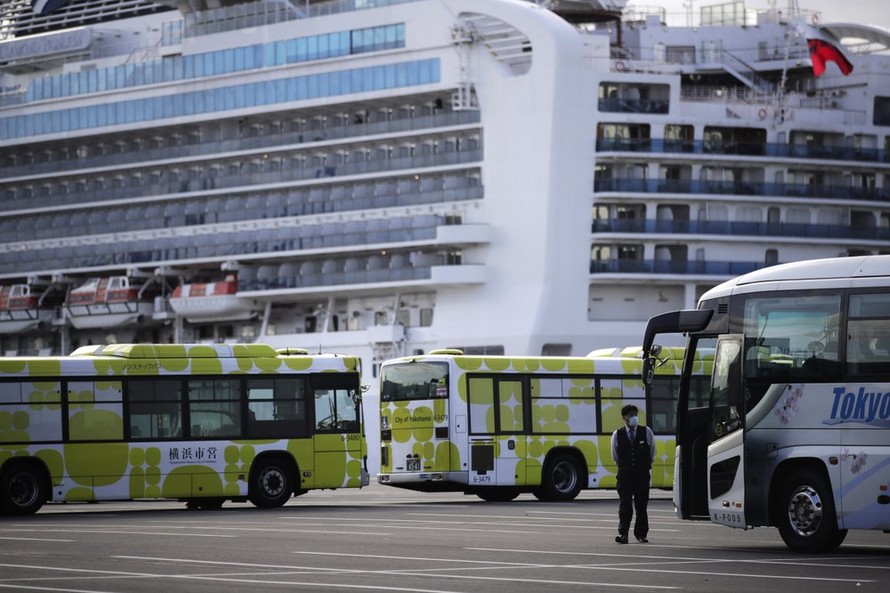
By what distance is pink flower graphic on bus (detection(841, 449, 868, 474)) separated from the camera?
69.1 ft

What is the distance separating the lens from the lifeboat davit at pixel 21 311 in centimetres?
7894

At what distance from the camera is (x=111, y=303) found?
75938mm

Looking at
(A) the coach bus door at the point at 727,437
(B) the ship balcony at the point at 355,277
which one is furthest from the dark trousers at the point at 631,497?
(B) the ship balcony at the point at 355,277

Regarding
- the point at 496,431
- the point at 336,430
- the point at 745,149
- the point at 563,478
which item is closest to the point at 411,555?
the point at 336,430

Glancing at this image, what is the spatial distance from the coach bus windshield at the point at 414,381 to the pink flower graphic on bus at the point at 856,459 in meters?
14.8

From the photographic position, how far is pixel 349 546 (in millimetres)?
21625

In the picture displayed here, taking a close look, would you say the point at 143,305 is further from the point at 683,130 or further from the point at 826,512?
the point at 826,512

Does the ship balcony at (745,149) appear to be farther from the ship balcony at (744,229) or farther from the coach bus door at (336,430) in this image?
the coach bus door at (336,430)

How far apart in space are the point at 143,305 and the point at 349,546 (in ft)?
183

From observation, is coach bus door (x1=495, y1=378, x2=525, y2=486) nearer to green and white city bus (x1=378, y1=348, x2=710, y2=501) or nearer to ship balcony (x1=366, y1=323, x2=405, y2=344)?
green and white city bus (x1=378, y1=348, x2=710, y2=501)

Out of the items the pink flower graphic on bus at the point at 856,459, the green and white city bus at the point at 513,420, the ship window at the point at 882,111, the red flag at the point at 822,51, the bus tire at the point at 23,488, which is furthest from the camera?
the ship window at the point at 882,111

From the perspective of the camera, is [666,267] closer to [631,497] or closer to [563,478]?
[563,478]

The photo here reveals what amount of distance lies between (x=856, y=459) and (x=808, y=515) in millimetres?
936

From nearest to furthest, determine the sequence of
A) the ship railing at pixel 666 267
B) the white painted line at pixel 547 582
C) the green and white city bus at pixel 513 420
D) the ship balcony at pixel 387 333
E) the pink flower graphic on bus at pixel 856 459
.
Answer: the white painted line at pixel 547 582, the pink flower graphic on bus at pixel 856 459, the green and white city bus at pixel 513 420, the ship railing at pixel 666 267, the ship balcony at pixel 387 333
